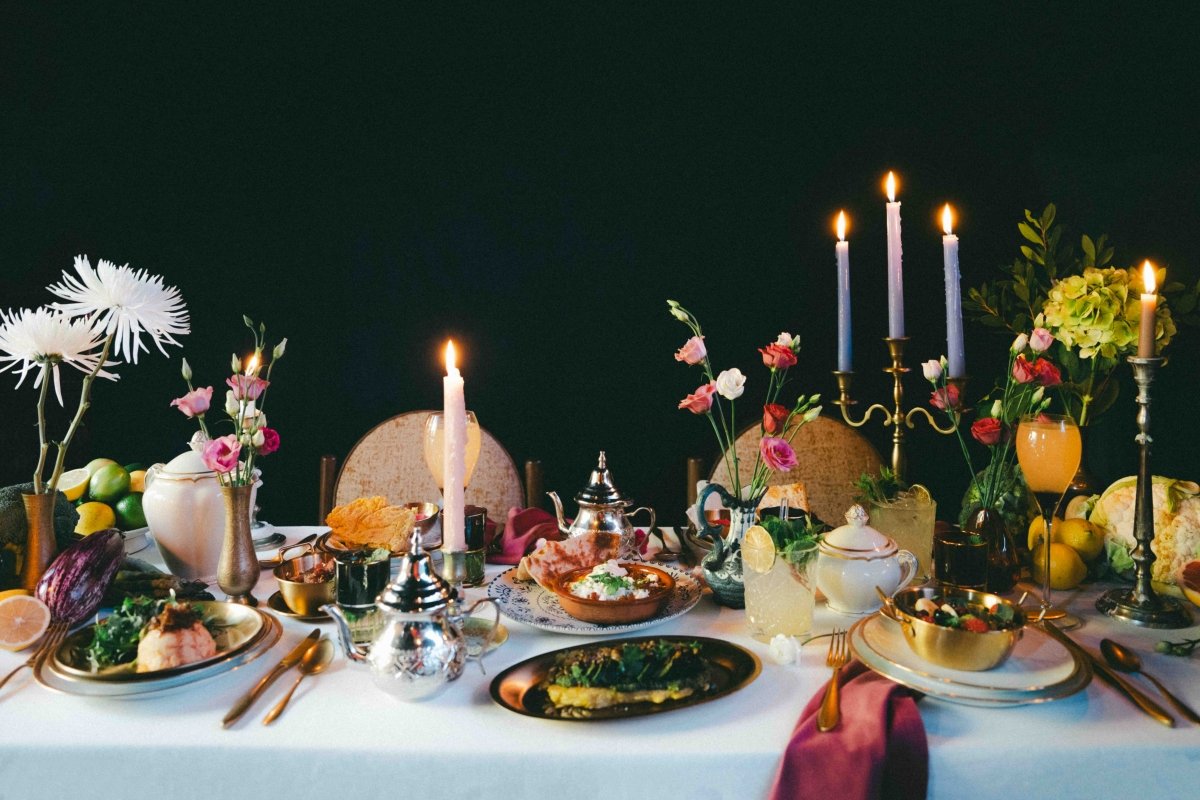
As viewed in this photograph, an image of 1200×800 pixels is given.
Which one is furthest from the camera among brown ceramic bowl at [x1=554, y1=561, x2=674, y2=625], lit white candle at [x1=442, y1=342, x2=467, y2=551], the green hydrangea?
the green hydrangea

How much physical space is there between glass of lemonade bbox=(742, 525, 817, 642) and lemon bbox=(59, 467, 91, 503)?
4.40 ft

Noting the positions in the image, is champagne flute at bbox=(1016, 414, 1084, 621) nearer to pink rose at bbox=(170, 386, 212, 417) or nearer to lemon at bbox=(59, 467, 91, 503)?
pink rose at bbox=(170, 386, 212, 417)

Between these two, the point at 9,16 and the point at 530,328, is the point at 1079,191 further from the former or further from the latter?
the point at 9,16

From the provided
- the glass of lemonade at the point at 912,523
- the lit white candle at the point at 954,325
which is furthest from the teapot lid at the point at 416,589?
the lit white candle at the point at 954,325

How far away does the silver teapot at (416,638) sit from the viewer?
3.11 ft

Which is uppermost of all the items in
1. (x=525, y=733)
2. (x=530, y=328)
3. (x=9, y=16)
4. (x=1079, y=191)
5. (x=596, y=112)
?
(x=9, y=16)

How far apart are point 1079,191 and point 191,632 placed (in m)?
2.67

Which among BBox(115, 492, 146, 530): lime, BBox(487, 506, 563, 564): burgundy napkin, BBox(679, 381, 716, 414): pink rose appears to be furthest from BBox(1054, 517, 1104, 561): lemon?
BBox(115, 492, 146, 530): lime

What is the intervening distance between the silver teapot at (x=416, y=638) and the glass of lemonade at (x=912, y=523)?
2.50ft

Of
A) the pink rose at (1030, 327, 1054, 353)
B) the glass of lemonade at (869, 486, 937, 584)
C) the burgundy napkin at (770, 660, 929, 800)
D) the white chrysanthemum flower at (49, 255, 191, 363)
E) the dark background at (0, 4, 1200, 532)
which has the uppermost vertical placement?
the dark background at (0, 4, 1200, 532)

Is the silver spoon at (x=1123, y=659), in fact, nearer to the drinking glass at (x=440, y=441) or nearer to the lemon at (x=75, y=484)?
the drinking glass at (x=440, y=441)

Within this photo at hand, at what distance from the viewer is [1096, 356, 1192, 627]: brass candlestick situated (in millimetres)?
1197

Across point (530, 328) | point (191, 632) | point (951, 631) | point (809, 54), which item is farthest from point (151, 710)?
point (809, 54)

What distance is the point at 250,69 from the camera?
103 inches
